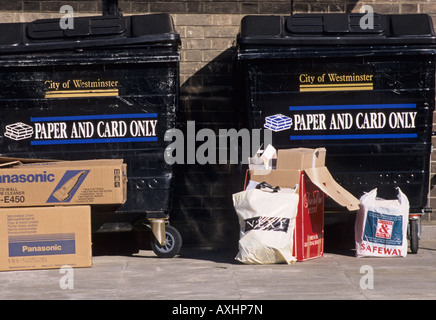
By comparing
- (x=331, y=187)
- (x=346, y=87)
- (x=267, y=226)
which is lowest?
(x=267, y=226)

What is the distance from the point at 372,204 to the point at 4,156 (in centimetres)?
324

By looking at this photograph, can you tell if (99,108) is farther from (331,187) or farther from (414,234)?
(414,234)

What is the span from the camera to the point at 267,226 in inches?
243

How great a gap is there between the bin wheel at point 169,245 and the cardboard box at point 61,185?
2.19ft

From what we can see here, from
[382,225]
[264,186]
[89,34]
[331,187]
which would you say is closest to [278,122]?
[264,186]

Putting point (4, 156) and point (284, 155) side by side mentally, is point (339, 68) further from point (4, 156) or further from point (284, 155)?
point (4, 156)

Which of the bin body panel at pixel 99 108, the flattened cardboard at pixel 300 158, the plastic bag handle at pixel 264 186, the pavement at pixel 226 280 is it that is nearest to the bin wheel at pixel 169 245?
the pavement at pixel 226 280

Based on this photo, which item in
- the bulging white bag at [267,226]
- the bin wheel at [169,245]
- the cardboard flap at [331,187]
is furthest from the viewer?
the bin wheel at [169,245]

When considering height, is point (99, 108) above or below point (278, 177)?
above

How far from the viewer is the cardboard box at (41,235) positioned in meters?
6.20

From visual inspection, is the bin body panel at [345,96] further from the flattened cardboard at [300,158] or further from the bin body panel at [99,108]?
the bin body panel at [99,108]

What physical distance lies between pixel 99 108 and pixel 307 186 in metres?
1.93

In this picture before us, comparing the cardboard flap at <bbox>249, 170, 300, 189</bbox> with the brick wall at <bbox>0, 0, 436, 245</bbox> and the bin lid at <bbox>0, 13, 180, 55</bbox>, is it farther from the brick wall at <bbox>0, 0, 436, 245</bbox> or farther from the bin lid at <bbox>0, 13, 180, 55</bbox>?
the bin lid at <bbox>0, 13, 180, 55</bbox>

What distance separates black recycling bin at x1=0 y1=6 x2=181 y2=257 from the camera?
658 centimetres
